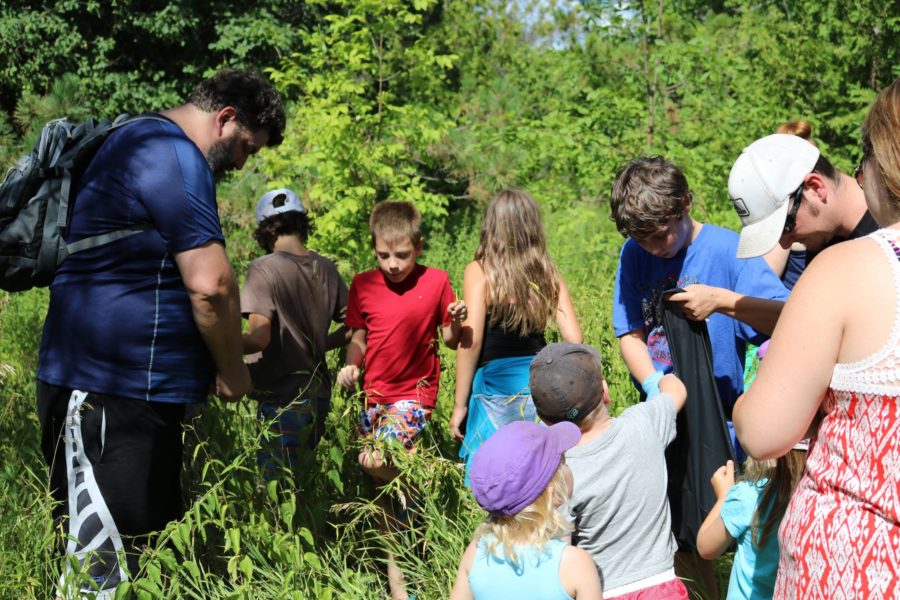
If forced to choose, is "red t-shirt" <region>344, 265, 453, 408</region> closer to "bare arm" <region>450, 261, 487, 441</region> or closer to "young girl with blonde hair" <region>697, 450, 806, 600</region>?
"bare arm" <region>450, 261, 487, 441</region>

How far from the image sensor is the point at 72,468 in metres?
2.84

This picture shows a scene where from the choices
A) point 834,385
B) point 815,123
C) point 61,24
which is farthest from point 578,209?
point 61,24

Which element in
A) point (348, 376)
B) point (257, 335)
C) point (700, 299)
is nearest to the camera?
point (700, 299)

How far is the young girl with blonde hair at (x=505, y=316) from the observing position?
3.70 metres

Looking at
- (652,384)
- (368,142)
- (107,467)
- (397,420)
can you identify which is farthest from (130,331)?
(368,142)

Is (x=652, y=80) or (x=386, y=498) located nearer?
(x=386, y=498)

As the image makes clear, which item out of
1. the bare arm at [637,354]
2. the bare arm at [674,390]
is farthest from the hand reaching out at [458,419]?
the bare arm at [674,390]

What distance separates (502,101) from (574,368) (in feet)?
47.3

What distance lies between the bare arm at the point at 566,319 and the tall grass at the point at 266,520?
64 cm

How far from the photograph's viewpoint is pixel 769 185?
2.36 m

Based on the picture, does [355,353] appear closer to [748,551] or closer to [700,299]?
[700,299]

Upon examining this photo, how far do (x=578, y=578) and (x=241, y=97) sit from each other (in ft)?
5.96

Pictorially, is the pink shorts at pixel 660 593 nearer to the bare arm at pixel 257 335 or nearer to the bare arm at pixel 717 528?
the bare arm at pixel 717 528

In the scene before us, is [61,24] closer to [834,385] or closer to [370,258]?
[370,258]
